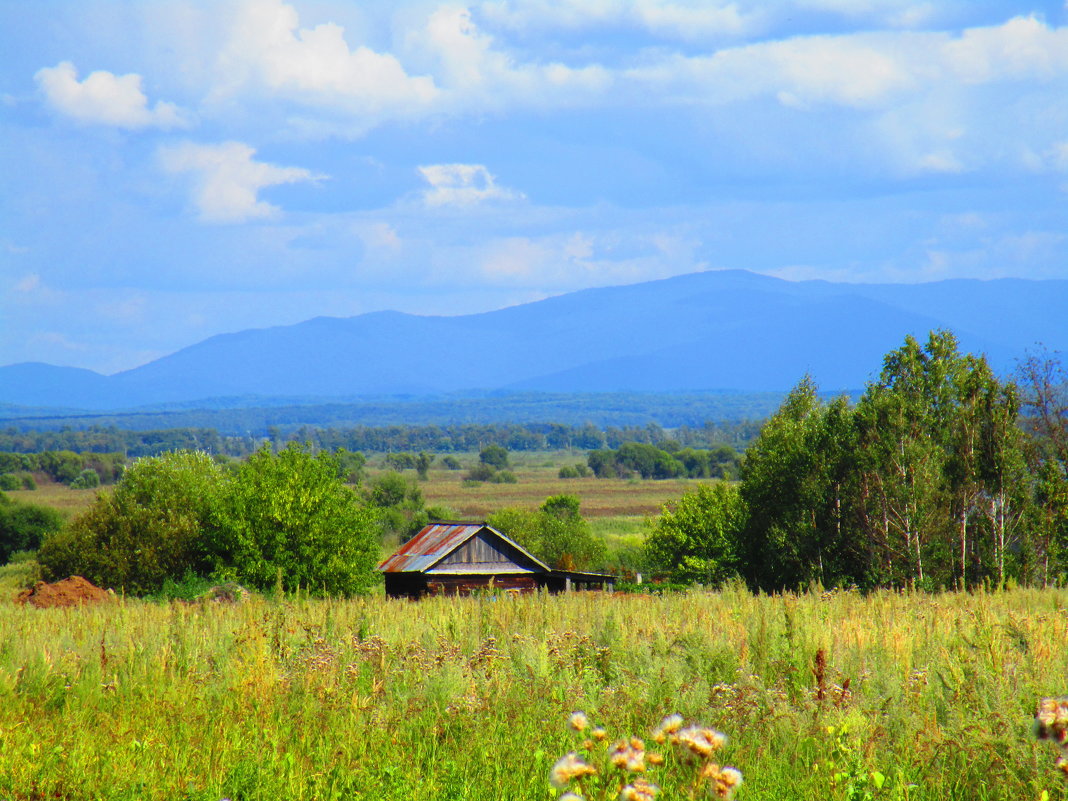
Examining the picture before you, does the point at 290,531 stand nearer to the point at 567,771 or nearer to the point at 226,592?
the point at 226,592

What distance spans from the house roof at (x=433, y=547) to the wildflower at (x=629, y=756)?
35.3m

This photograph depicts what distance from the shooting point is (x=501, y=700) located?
7.71 meters

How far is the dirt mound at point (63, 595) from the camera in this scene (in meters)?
23.8

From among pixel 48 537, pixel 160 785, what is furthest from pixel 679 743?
pixel 48 537

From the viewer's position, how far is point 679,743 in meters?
4.12

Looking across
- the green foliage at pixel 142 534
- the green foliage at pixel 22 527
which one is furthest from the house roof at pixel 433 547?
the green foliage at pixel 22 527

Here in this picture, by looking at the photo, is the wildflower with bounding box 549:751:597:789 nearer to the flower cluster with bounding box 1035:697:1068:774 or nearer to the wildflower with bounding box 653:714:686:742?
the wildflower with bounding box 653:714:686:742

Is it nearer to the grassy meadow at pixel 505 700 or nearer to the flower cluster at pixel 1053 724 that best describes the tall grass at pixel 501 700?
the grassy meadow at pixel 505 700

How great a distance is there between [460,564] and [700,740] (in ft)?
118

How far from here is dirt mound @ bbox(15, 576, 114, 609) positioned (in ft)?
78.1

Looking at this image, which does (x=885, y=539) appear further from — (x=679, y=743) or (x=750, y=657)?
(x=679, y=743)

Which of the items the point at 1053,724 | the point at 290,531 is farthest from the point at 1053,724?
the point at 290,531

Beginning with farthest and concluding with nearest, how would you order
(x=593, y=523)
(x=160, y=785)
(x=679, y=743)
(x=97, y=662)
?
(x=593, y=523), (x=97, y=662), (x=160, y=785), (x=679, y=743)

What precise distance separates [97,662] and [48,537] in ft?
108
